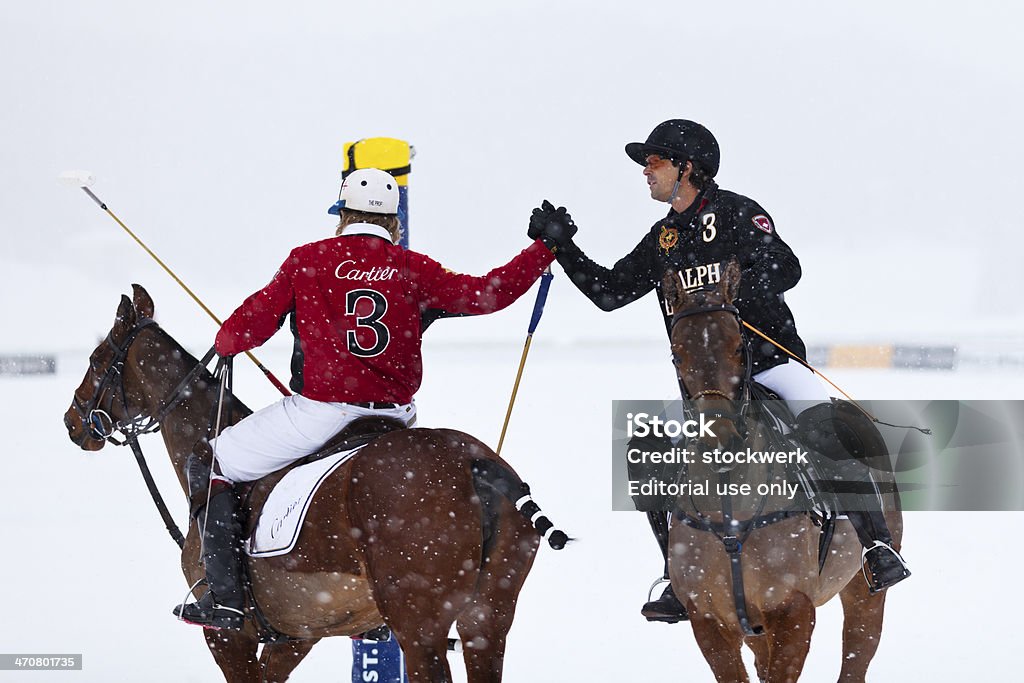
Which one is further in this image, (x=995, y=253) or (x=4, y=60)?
(x=4, y=60)

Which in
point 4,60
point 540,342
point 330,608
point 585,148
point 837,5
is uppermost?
point 837,5

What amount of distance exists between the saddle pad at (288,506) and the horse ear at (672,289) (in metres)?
1.15

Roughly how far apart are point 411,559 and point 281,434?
75 cm

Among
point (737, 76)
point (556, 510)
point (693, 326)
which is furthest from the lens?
point (737, 76)

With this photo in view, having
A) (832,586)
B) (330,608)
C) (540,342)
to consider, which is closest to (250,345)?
(330,608)

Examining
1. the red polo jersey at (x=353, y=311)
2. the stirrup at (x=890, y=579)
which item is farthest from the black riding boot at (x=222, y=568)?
the stirrup at (x=890, y=579)

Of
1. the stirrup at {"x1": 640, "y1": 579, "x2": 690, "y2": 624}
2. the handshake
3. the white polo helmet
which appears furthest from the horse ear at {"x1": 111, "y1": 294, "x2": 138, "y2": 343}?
the stirrup at {"x1": 640, "y1": 579, "x2": 690, "y2": 624}

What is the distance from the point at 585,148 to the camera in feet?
106

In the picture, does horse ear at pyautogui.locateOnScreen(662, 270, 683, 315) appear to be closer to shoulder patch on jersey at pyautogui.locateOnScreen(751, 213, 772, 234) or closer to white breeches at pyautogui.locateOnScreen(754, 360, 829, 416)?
shoulder patch on jersey at pyautogui.locateOnScreen(751, 213, 772, 234)

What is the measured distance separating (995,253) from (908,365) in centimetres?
1625

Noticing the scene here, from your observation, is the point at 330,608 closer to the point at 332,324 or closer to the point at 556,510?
the point at 332,324

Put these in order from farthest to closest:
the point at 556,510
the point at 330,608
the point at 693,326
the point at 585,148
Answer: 1. the point at 585,148
2. the point at 556,510
3. the point at 330,608
4. the point at 693,326

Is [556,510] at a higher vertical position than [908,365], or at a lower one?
lower

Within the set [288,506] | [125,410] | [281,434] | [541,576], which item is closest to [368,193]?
[281,434]
